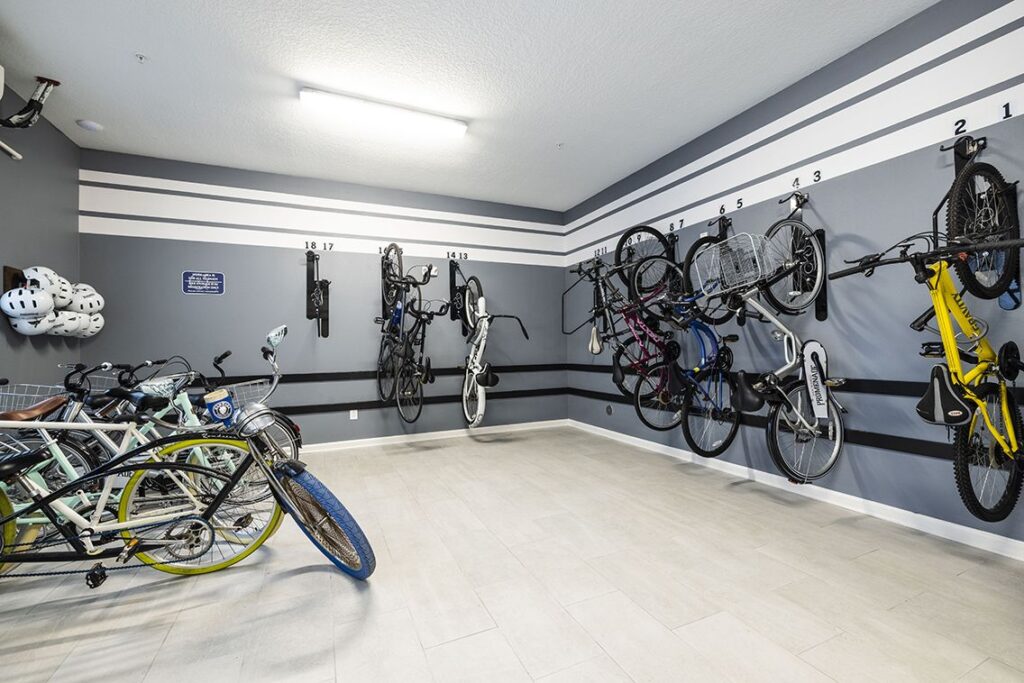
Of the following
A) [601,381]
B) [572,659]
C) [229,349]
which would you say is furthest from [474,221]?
[572,659]

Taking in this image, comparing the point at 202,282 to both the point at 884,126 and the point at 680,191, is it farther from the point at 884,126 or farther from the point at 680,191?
the point at 884,126

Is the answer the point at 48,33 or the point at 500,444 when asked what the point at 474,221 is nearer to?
the point at 500,444

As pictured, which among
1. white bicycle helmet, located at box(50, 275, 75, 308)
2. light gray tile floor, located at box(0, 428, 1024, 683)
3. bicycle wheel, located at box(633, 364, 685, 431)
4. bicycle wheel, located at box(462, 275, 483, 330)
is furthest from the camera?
bicycle wheel, located at box(462, 275, 483, 330)

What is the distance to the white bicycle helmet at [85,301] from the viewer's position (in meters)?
3.60

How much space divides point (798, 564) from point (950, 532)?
113cm

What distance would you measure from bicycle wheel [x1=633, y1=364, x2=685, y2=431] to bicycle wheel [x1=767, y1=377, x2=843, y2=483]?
793 millimetres

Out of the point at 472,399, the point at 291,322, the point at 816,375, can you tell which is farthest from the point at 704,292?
the point at 291,322

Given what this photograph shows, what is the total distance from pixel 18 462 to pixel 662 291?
4435mm

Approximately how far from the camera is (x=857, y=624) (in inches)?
69.1

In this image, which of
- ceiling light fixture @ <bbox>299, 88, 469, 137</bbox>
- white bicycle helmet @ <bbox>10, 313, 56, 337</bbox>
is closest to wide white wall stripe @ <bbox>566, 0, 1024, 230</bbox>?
ceiling light fixture @ <bbox>299, 88, 469, 137</bbox>

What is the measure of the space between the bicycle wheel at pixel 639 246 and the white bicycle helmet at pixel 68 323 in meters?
4.95

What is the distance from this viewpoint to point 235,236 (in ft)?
15.4

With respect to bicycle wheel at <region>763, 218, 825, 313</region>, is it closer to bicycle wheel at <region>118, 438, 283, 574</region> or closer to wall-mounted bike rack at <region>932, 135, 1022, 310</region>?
wall-mounted bike rack at <region>932, 135, 1022, 310</region>

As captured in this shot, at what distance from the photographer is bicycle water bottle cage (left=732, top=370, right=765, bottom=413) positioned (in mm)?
3139
